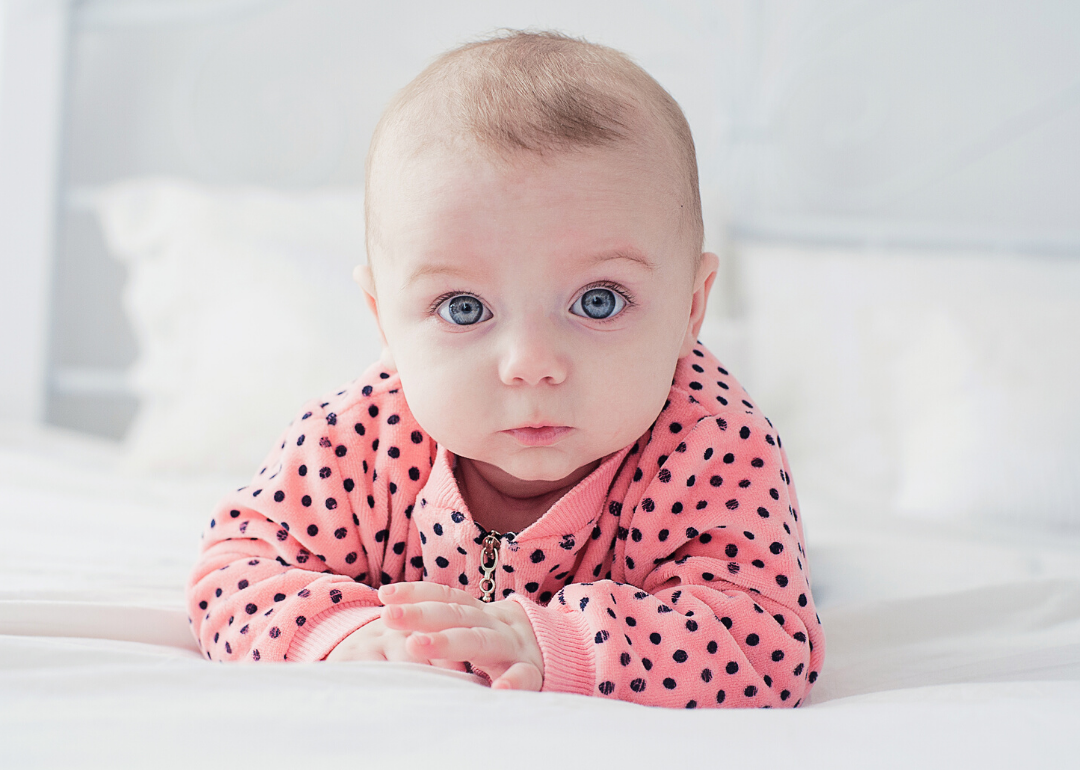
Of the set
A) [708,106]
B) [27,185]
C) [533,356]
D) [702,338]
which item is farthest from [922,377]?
[27,185]

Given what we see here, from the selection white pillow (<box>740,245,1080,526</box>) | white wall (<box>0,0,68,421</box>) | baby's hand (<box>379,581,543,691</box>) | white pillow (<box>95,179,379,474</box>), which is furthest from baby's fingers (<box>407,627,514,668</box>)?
white wall (<box>0,0,68,421</box>)

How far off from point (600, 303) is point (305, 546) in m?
0.37

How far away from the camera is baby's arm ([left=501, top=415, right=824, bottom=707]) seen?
72 cm

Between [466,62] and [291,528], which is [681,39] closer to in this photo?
[466,62]

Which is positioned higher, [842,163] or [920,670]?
[842,163]

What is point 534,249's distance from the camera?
0.75 meters

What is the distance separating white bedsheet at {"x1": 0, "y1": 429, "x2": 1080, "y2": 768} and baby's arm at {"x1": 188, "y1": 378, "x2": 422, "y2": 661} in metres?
0.07

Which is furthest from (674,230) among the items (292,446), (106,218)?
(106,218)

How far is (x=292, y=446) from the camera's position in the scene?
945 millimetres

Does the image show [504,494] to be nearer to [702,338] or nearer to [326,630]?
[326,630]

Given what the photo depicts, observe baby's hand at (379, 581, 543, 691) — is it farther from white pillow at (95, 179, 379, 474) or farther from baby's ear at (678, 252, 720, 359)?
white pillow at (95, 179, 379, 474)

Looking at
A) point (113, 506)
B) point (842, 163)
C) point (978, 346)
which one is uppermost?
point (842, 163)

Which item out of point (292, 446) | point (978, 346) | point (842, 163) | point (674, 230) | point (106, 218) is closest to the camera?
point (674, 230)

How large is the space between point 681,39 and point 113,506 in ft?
5.98
